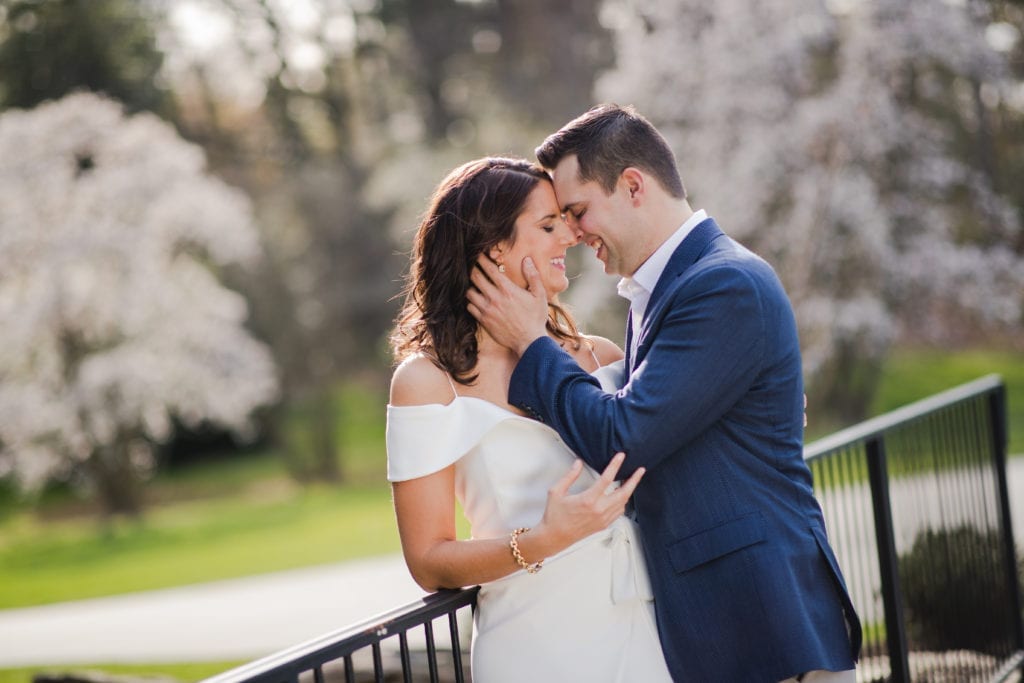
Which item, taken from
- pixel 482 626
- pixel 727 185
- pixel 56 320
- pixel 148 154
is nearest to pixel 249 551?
pixel 56 320

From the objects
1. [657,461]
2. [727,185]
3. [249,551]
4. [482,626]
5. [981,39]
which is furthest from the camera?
[249,551]

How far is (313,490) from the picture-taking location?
77.3ft

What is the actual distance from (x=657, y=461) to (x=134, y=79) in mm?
20026

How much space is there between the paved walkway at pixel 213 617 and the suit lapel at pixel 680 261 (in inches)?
210

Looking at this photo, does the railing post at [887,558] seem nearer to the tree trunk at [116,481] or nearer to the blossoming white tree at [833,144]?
the blossoming white tree at [833,144]

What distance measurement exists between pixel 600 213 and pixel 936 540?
2310 millimetres

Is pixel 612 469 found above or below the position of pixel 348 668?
above

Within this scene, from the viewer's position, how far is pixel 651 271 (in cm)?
247

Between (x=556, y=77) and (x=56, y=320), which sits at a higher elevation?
(x=556, y=77)

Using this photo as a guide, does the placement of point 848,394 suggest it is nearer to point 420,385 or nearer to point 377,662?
point 420,385

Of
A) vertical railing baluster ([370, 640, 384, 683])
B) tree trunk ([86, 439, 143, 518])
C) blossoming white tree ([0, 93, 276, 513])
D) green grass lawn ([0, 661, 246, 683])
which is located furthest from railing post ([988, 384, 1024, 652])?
tree trunk ([86, 439, 143, 518])

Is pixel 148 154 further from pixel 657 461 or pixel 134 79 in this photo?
pixel 657 461

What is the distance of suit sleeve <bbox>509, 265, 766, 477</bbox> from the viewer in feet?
7.08

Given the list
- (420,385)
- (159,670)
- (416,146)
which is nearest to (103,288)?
(416,146)
